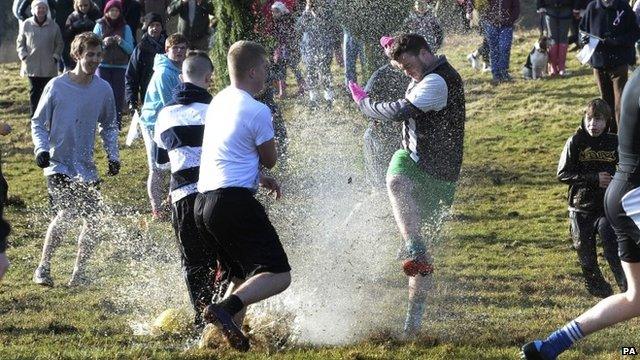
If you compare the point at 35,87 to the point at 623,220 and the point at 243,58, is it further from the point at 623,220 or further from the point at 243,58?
the point at 623,220

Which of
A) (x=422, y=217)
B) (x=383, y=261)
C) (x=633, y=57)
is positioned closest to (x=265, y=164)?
(x=422, y=217)

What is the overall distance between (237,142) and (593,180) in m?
3.36

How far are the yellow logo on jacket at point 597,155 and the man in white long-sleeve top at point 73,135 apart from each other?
3606mm

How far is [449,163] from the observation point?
26.2ft

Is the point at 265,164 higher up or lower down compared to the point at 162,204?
higher up

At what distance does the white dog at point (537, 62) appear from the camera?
61.8ft

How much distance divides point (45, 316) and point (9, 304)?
0.57 metres

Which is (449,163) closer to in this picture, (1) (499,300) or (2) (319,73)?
(1) (499,300)

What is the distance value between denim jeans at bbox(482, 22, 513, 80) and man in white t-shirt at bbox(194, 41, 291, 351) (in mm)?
12478

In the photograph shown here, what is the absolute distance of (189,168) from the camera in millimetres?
7609

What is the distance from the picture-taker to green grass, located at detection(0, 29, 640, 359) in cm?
750

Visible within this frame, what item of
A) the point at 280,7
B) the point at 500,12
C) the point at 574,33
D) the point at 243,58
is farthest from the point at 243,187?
the point at 574,33

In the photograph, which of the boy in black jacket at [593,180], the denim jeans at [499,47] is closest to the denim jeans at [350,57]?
the denim jeans at [499,47]

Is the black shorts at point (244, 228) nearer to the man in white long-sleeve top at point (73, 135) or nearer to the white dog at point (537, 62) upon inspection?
the man in white long-sleeve top at point (73, 135)
